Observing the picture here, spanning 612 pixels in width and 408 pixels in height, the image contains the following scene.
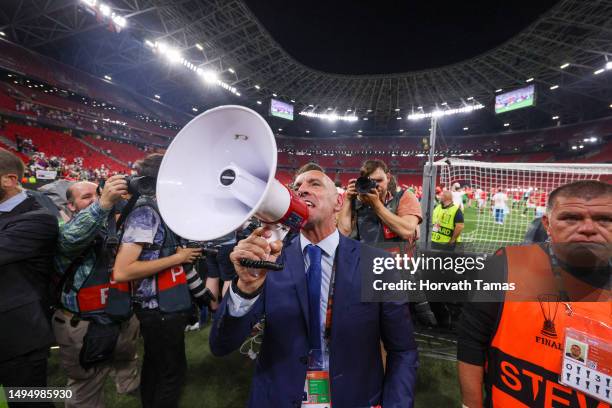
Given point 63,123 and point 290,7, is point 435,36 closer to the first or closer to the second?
point 290,7

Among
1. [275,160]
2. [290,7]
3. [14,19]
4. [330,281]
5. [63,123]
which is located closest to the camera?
[275,160]

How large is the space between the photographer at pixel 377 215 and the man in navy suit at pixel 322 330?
91cm

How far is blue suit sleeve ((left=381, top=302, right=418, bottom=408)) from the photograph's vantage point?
127 cm

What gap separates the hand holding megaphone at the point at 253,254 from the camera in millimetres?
939

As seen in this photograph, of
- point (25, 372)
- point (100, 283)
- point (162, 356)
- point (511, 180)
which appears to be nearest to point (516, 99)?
point (511, 180)

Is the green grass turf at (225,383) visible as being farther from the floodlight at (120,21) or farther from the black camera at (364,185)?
the floodlight at (120,21)

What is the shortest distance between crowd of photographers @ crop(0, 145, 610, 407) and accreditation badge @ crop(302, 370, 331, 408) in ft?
2.50

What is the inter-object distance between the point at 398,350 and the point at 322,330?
0.40 meters

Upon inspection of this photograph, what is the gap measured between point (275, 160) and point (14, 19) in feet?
75.9

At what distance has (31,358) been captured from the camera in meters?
1.58

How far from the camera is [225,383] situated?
274 centimetres

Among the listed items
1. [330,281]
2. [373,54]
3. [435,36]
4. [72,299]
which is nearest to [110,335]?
[72,299]

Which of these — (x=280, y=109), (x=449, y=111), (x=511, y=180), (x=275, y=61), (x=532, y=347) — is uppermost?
(x=275, y=61)

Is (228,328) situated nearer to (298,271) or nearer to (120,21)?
(298,271)
